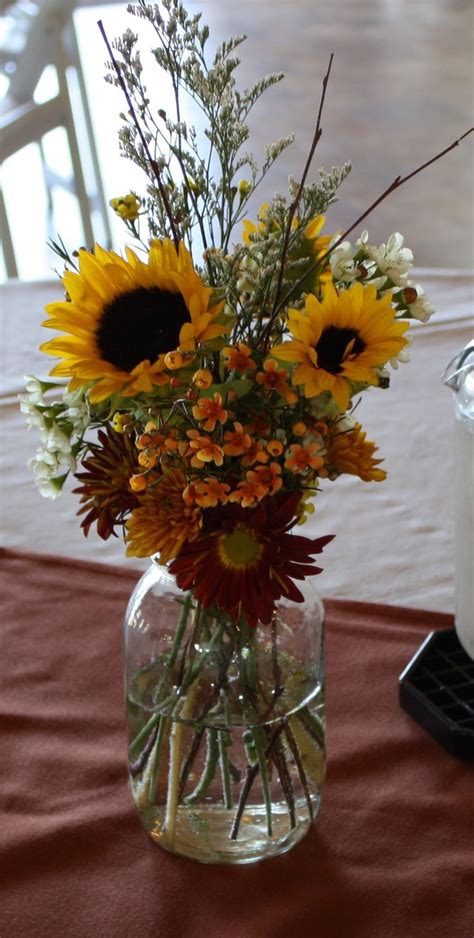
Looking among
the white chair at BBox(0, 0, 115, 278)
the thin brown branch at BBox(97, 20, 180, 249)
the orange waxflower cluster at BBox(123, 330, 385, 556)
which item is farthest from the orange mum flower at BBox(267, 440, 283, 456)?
the white chair at BBox(0, 0, 115, 278)

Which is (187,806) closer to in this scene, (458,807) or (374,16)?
(458,807)

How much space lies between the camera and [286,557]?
523mm

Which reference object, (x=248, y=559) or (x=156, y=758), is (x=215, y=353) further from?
(x=156, y=758)

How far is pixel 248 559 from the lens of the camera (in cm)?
52

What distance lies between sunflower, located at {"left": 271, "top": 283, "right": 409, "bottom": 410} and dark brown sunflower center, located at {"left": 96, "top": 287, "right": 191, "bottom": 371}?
1.9 inches

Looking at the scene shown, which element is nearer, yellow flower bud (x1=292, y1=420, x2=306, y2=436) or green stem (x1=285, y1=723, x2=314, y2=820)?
yellow flower bud (x1=292, y1=420, x2=306, y2=436)

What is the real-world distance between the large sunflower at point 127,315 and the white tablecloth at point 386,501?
1.46 feet

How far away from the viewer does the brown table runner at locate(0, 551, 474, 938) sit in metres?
0.59

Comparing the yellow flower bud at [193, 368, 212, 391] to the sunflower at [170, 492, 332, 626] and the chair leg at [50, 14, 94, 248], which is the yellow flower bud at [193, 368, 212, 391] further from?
the chair leg at [50, 14, 94, 248]

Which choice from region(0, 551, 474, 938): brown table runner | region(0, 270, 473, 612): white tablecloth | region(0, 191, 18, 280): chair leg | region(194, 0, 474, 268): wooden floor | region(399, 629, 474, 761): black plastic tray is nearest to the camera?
region(0, 551, 474, 938): brown table runner

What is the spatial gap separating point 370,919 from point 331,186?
386 millimetres

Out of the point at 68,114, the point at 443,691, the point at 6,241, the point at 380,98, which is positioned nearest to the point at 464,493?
the point at 443,691

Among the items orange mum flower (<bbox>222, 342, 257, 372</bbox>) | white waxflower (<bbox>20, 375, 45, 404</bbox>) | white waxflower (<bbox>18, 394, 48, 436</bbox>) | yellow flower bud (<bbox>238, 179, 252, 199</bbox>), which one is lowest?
white waxflower (<bbox>18, 394, 48, 436</bbox>)

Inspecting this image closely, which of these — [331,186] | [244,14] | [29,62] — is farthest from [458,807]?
[244,14]
